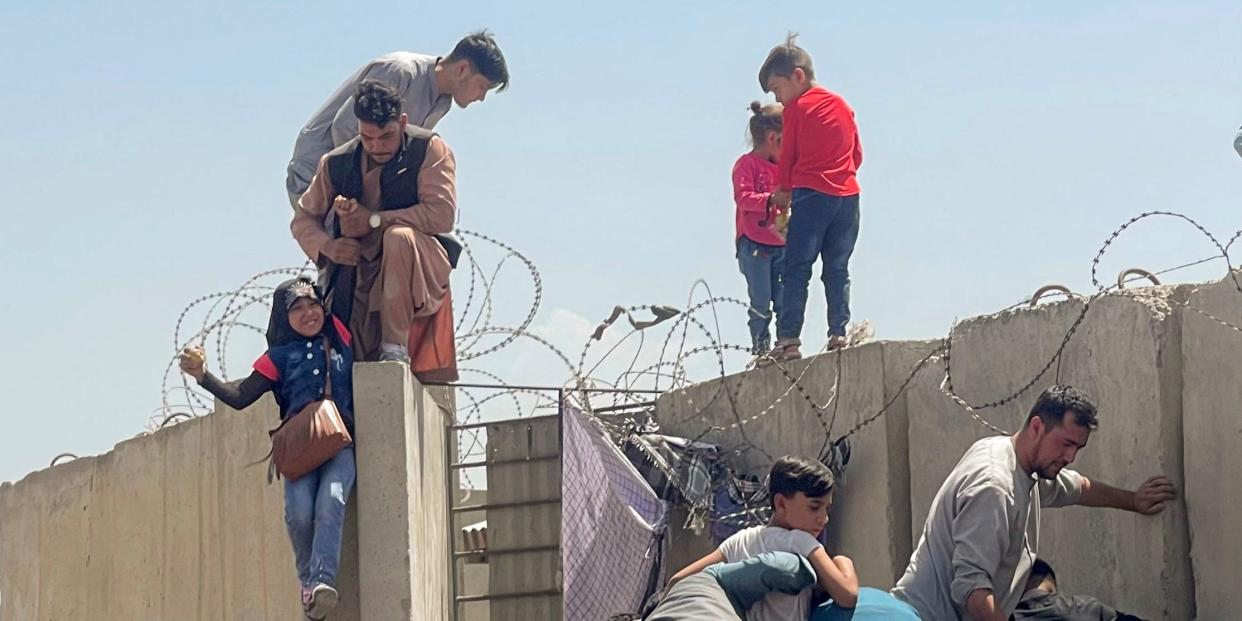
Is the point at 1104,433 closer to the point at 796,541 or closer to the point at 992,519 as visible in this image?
the point at 992,519

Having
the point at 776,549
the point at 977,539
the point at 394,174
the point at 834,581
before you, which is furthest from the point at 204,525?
the point at 977,539

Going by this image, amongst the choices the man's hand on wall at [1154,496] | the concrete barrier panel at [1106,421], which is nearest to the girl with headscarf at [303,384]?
the concrete barrier panel at [1106,421]

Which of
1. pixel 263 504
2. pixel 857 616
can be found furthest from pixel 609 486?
pixel 857 616

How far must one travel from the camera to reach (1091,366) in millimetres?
8016

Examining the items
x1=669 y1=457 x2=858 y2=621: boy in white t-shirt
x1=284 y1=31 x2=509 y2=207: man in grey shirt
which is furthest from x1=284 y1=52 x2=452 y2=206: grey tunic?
x1=669 y1=457 x2=858 y2=621: boy in white t-shirt

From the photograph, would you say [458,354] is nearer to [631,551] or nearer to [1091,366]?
[631,551]

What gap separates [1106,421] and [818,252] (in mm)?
1911

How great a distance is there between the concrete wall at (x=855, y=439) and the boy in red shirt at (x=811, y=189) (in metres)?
0.25

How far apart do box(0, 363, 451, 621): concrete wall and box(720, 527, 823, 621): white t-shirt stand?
6.71 ft

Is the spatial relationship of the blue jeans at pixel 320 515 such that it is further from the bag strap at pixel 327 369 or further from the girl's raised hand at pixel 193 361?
the girl's raised hand at pixel 193 361

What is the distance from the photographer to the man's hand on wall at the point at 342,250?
8766 millimetres

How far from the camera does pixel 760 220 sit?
10484 millimetres

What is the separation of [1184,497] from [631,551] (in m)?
2.64

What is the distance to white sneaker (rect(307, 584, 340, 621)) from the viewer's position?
8141 mm
